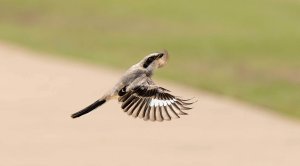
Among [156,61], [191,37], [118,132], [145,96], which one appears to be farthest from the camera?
[191,37]

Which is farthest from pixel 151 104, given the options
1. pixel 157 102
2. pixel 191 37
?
pixel 191 37

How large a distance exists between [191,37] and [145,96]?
13.7 metres

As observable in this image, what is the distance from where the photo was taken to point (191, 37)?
1970 cm

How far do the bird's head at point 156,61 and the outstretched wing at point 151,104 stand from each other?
183mm

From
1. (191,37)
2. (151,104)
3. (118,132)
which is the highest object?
(191,37)

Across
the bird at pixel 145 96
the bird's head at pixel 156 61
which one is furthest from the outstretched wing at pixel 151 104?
the bird's head at pixel 156 61

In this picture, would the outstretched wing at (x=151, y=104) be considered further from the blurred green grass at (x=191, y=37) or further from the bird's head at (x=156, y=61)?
the blurred green grass at (x=191, y=37)

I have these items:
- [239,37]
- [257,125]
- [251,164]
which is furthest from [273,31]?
[251,164]

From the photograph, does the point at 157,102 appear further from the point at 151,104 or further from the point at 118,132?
the point at 118,132

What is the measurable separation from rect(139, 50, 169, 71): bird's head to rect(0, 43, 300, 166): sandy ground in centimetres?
493

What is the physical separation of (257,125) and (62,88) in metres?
3.32

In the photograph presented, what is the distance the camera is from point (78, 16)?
72.3 ft

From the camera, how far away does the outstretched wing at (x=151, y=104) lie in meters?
5.97

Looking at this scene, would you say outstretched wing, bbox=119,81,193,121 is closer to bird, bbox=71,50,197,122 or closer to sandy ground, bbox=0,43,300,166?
bird, bbox=71,50,197,122
